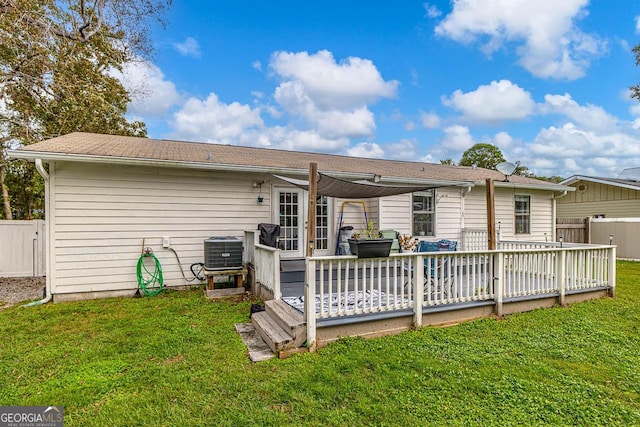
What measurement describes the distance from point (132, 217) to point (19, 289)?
9.84 feet

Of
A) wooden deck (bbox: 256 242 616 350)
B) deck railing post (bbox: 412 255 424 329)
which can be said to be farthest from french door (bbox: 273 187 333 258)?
deck railing post (bbox: 412 255 424 329)

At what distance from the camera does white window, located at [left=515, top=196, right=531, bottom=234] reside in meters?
9.98

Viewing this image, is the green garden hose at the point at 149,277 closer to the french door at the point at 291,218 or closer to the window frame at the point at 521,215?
the french door at the point at 291,218

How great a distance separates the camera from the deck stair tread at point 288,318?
11.1 ft

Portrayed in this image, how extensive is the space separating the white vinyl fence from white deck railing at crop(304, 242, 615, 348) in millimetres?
6989

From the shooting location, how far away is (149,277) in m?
6.11

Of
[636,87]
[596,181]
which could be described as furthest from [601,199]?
[636,87]

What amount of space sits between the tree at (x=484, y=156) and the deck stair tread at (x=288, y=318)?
1266 inches

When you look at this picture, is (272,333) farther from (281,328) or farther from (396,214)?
(396,214)

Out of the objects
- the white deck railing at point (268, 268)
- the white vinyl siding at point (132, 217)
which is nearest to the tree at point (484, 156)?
the white vinyl siding at point (132, 217)

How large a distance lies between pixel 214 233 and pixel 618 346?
640cm

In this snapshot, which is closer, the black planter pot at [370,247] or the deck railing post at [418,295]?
the black planter pot at [370,247]

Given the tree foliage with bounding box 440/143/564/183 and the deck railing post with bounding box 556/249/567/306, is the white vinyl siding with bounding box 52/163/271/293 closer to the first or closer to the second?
the deck railing post with bounding box 556/249/567/306

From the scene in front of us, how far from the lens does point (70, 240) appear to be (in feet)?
18.3
